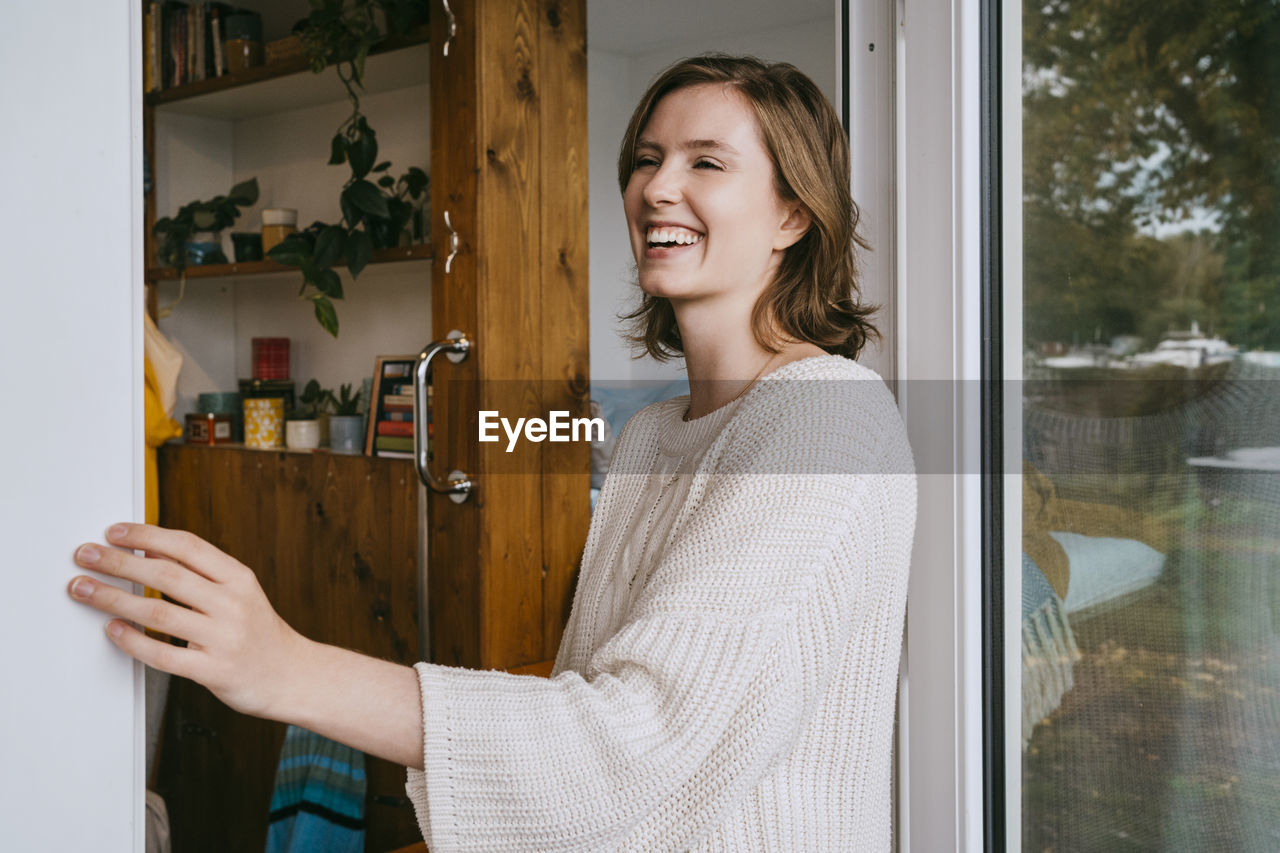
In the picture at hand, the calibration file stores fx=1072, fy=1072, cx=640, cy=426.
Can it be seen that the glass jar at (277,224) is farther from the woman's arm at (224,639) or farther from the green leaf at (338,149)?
the woman's arm at (224,639)

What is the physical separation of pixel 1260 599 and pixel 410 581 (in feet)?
5.61

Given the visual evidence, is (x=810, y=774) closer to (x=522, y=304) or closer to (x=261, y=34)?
(x=522, y=304)

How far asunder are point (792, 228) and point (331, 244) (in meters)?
1.49

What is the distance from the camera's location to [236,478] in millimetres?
2664

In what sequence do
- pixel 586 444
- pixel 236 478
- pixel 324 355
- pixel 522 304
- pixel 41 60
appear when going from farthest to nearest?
pixel 324 355, pixel 236 478, pixel 586 444, pixel 522 304, pixel 41 60

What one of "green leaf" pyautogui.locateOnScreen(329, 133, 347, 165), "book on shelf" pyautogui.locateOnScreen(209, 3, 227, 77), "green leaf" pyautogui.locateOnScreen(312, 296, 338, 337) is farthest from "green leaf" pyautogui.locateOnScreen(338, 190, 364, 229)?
"book on shelf" pyautogui.locateOnScreen(209, 3, 227, 77)

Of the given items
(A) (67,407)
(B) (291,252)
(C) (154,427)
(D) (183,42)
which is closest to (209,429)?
(C) (154,427)

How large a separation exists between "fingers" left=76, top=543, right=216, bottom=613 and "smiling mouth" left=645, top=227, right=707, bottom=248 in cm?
54

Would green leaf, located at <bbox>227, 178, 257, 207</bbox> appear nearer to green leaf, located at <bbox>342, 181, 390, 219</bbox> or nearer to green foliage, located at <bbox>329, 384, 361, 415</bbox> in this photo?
green foliage, located at <bbox>329, 384, 361, 415</bbox>

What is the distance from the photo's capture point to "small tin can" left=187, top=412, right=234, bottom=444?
9.22ft

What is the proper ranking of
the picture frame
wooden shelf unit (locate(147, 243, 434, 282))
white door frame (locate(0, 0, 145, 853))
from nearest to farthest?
white door frame (locate(0, 0, 145, 853)), wooden shelf unit (locate(147, 243, 434, 282)), the picture frame

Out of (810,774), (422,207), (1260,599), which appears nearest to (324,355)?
(422,207)

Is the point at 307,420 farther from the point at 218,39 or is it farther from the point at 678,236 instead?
the point at 678,236

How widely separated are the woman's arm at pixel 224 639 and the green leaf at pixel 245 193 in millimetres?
2448
